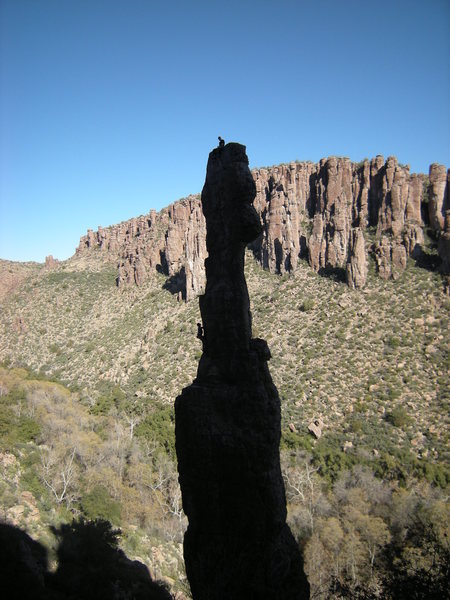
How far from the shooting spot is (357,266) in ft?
141

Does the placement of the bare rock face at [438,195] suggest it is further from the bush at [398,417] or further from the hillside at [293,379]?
the bush at [398,417]

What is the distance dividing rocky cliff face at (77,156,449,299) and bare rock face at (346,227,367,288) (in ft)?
0.38

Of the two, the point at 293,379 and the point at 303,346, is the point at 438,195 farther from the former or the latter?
the point at 293,379

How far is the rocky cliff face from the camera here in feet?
147

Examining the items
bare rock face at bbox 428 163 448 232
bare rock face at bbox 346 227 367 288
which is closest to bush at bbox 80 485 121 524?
bare rock face at bbox 346 227 367 288

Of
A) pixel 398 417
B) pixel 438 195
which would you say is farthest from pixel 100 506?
pixel 438 195

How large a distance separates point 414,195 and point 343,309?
19.1 metres

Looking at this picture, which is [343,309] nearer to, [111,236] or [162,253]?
[162,253]

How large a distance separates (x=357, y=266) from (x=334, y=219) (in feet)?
26.6

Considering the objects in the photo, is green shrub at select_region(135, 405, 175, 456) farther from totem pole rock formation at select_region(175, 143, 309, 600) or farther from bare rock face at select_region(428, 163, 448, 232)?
bare rock face at select_region(428, 163, 448, 232)

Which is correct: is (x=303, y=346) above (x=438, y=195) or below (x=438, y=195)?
below

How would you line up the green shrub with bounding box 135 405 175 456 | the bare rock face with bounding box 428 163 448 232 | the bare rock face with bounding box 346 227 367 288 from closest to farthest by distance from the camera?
1. the green shrub with bounding box 135 405 175 456
2. the bare rock face with bounding box 346 227 367 288
3. the bare rock face with bounding box 428 163 448 232

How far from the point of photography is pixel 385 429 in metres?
29.1

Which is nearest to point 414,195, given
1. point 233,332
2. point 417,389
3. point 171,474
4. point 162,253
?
point 417,389
